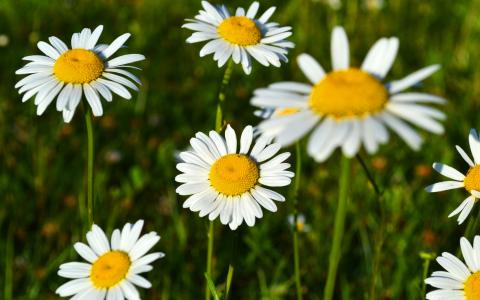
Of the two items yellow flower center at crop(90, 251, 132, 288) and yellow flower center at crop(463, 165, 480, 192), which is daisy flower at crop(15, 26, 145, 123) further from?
yellow flower center at crop(463, 165, 480, 192)

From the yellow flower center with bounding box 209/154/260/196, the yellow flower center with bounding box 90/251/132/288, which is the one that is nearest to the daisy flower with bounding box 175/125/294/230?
the yellow flower center with bounding box 209/154/260/196

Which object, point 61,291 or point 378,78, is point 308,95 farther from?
point 61,291

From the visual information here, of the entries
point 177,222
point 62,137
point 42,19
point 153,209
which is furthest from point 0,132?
point 42,19

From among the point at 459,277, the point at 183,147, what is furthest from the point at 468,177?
the point at 183,147

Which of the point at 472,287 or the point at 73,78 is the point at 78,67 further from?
the point at 472,287

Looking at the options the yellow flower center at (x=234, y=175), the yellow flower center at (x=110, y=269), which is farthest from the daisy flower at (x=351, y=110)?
the yellow flower center at (x=110, y=269)

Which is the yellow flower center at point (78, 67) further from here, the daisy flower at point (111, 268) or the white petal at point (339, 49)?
the white petal at point (339, 49)
